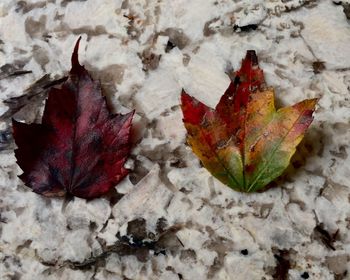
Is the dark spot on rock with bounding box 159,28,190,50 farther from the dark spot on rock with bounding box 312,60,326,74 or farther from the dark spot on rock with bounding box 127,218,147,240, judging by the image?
the dark spot on rock with bounding box 127,218,147,240

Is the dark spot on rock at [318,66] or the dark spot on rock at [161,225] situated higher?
the dark spot on rock at [318,66]

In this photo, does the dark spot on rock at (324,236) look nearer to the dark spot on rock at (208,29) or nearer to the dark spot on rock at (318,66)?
the dark spot on rock at (318,66)

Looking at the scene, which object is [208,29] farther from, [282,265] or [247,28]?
[282,265]

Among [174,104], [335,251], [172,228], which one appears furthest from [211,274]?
[174,104]

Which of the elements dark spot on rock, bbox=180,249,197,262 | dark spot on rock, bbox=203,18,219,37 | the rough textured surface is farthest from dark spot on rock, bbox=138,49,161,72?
dark spot on rock, bbox=180,249,197,262

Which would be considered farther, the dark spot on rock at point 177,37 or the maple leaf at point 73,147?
the dark spot on rock at point 177,37

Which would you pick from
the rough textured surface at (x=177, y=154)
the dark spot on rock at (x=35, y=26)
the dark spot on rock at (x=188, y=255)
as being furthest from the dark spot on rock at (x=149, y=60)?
the dark spot on rock at (x=188, y=255)

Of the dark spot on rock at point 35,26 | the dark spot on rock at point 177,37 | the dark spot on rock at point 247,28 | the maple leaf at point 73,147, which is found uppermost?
the dark spot on rock at point 35,26
